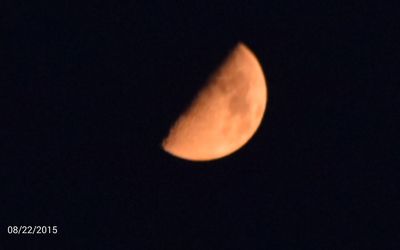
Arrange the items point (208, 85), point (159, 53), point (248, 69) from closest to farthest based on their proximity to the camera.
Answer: point (159, 53) < point (208, 85) < point (248, 69)

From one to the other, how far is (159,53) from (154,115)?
2.35ft

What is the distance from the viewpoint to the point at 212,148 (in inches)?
193

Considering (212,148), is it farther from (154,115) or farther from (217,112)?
(154,115)

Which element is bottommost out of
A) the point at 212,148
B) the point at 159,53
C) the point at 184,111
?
the point at 212,148

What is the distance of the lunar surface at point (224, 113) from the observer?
461 cm

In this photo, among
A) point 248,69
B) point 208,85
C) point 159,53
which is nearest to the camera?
point 159,53

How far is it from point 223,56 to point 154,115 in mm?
1036

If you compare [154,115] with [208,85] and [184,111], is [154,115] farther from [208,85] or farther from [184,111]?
[208,85]

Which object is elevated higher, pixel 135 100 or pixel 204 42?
pixel 204 42

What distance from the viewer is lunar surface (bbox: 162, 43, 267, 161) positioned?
182 inches

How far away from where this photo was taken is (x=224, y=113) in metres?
4.66

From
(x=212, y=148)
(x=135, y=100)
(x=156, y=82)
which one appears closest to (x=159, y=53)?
(x=156, y=82)

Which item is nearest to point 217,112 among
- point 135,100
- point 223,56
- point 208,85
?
point 208,85

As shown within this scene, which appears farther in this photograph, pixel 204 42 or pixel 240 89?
pixel 240 89
